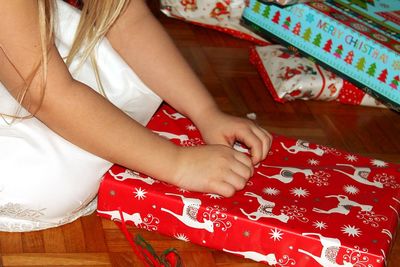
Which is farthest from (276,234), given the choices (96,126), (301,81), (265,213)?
(301,81)

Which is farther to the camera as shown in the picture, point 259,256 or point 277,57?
point 277,57

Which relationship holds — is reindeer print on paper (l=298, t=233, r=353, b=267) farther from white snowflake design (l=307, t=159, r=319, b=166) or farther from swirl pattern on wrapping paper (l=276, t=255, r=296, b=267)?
white snowflake design (l=307, t=159, r=319, b=166)

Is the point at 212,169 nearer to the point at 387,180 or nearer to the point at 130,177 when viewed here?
the point at 130,177

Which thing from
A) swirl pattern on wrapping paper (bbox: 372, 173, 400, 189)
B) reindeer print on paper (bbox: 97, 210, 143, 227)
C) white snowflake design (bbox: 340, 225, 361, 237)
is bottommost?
reindeer print on paper (bbox: 97, 210, 143, 227)

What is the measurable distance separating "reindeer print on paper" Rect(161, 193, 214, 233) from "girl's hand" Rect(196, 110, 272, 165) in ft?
0.41

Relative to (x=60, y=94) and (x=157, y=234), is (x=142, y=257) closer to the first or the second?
(x=157, y=234)

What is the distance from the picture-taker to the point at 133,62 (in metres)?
1.08

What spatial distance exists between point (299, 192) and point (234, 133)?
13cm

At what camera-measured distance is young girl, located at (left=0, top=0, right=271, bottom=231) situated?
2.80ft

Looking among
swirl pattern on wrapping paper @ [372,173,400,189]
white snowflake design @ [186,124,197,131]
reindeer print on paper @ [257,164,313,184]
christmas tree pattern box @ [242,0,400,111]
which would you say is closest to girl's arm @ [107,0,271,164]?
white snowflake design @ [186,124,197,131]

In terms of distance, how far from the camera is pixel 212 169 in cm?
93

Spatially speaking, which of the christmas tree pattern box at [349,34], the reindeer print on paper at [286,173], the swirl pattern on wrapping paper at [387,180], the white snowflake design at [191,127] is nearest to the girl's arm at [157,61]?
the white snowflake design at [191,127]

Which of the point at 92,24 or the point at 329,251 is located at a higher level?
the point at 92,24

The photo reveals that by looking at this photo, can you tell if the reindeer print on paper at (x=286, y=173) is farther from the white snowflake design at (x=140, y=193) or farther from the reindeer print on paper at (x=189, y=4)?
the reindeer print on paper at (x=189, y=4)
